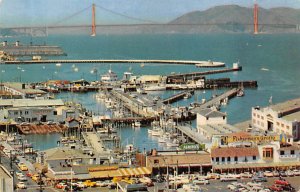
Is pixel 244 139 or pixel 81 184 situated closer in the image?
pixel 81 184

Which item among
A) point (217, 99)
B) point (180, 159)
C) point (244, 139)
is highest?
point (217, 99)

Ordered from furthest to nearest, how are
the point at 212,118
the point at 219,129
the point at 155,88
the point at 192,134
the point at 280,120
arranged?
1. the point at 155,88
2. the point at 212,118
3. the point at 192,134
4. the point at 280,120
5. the point at 219,129

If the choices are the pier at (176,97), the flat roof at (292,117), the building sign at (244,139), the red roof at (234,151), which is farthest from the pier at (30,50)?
the red roof at (234,151)

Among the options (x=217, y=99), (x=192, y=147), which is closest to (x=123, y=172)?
(x=192, y=147)

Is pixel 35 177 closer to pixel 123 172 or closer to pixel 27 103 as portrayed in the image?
pixel 123 172

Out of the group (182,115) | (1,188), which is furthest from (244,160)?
(182,115)

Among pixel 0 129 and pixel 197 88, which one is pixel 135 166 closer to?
pixel 0 129

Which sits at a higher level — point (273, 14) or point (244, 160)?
point (273, 14)

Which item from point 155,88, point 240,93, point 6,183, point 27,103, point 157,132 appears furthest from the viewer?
point 155,88
